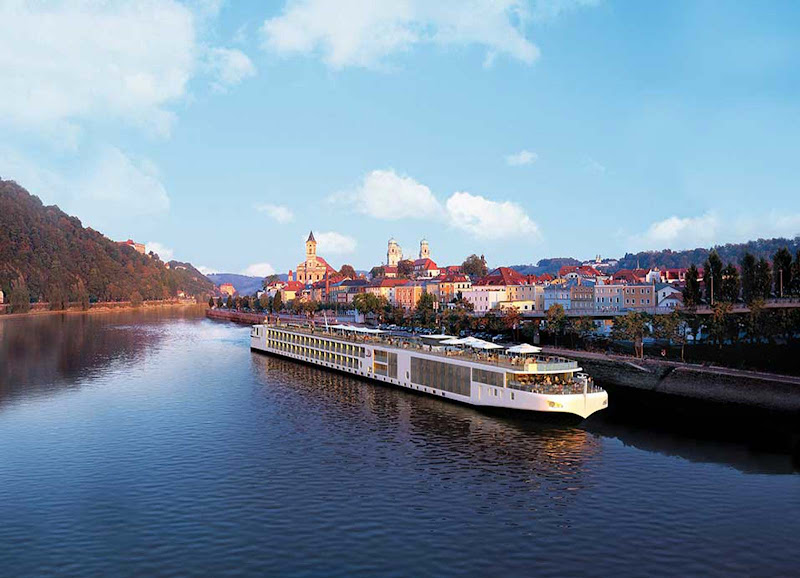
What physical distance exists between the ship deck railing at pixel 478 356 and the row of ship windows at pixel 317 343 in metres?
0.96

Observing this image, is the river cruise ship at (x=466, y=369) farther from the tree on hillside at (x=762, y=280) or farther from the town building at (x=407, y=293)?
the town building at (x=407, y=293)

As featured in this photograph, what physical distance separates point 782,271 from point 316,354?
64.5 meters

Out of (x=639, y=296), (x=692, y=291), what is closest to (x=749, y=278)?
(x=692, y=291)

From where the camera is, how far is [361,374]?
237 feet

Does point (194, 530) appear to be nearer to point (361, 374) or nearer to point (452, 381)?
point (452, 381)

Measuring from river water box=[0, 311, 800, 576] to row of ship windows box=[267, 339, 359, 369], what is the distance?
62.9 feet

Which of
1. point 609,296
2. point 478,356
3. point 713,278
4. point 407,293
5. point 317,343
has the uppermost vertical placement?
point 407,293

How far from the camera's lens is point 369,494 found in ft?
107

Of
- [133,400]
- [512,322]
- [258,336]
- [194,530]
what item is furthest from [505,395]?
[258,336]

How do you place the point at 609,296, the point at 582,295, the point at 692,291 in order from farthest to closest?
the point at 582,295
the point at 609,296
the point at 692,291

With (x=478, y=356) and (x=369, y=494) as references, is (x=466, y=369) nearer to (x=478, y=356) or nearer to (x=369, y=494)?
(x=478, y=356)

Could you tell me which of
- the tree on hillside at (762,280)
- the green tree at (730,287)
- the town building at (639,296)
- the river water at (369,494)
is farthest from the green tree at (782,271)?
the river water at (369,494)

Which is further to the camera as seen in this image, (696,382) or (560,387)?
(696,382)

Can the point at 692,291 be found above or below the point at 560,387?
above
